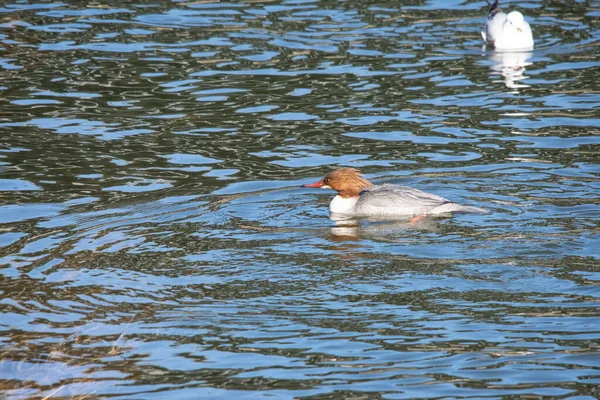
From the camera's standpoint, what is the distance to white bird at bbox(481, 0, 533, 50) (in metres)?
17.5

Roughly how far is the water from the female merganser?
0.21 metres

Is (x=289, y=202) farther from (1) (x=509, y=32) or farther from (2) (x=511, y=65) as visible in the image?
(1) (x=509, y=32)

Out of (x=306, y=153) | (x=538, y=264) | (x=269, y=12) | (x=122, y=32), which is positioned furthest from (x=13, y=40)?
(x=538, y=264)

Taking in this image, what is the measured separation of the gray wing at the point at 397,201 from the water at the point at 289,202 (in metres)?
0.21

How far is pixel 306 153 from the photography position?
13.2 metres

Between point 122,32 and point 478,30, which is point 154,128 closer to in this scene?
point 122,32

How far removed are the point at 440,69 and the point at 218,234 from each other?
7255mm

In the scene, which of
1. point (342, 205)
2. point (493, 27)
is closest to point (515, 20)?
point (493, 27)

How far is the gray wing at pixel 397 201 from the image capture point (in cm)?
1080

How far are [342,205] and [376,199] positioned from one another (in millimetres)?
449

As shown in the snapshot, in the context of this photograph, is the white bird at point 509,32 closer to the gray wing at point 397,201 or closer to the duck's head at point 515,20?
the duck's head at point 515,20

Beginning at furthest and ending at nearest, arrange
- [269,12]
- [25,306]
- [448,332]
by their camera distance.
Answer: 1. [269,12]
2. [25,306]
3. [448,332]

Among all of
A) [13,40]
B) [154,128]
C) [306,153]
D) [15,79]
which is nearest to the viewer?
[306,153]

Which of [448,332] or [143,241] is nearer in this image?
[448,332]
